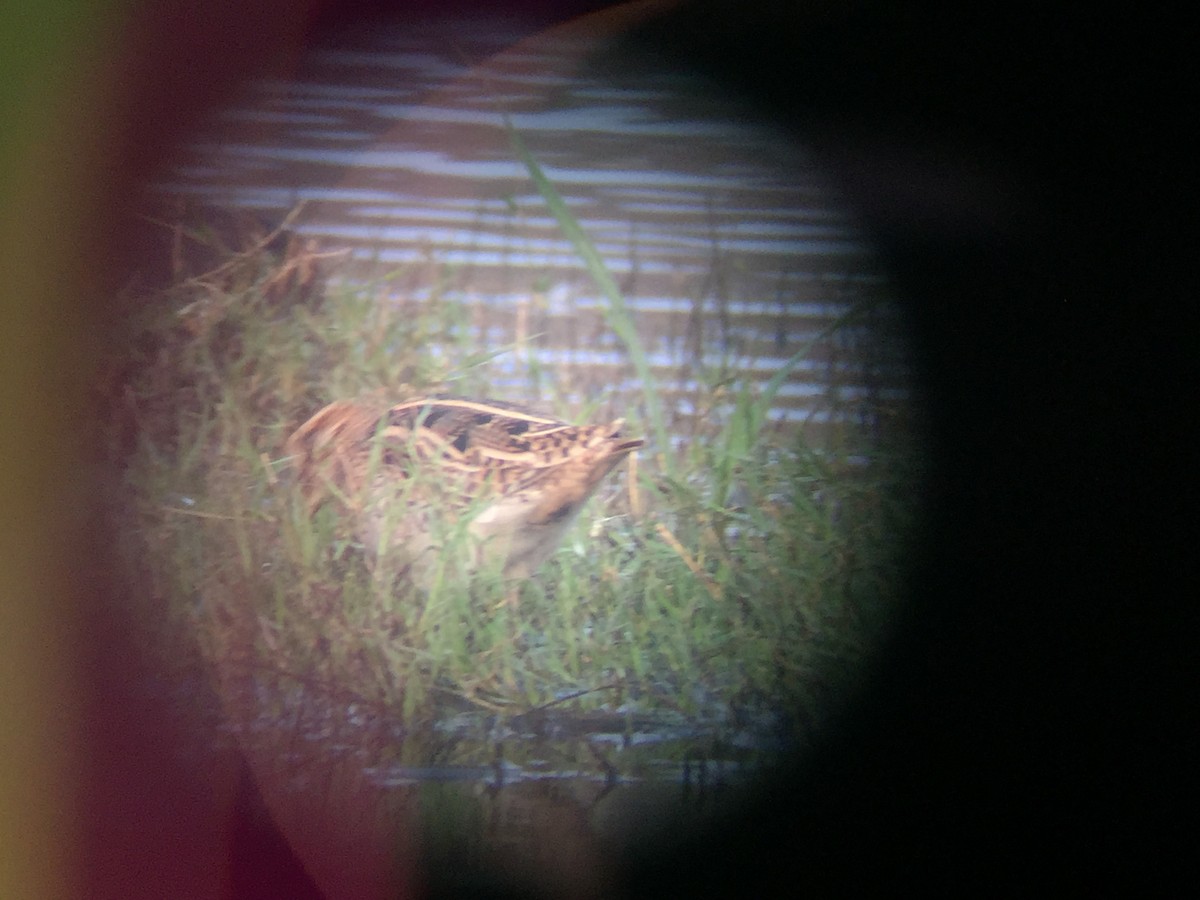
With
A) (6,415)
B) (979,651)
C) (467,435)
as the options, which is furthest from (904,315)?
(6,415)

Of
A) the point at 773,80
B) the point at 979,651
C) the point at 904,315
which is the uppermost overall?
the point at 773,80

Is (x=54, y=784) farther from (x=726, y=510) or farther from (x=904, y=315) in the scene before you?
(x=904, y=315)

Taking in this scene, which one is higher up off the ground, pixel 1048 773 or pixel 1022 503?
pixel 1022 503

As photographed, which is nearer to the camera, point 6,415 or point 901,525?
point 6,415

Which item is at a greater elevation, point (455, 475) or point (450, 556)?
point (455, 475)
